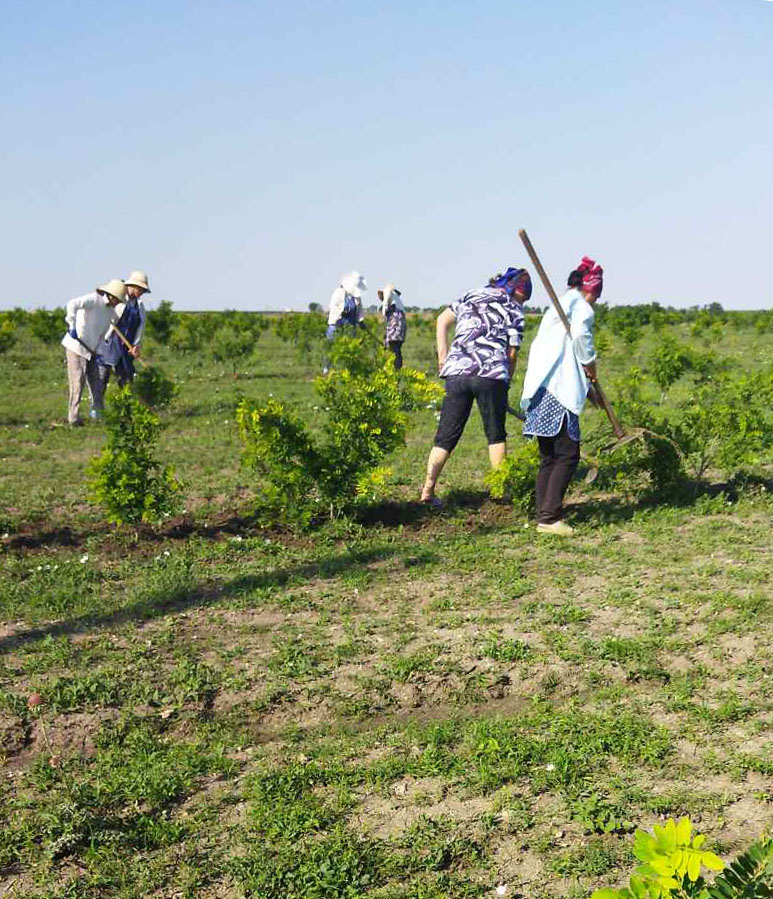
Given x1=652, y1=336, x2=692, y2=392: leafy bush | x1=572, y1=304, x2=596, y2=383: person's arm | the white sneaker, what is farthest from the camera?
x1=652, y1=336, x2=692, y2=392: leafy bush

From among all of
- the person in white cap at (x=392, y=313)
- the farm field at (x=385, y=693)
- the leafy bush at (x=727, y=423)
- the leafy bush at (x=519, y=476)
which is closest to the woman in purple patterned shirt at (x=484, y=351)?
the leafy bush at (x=519, y=476)

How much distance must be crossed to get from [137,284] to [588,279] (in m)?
5.84

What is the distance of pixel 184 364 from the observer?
→ 19.6 meters

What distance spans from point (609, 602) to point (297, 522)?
2.31 metres

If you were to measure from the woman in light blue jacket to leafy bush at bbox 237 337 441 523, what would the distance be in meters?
0.78

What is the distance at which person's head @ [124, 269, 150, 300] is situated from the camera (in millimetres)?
10445

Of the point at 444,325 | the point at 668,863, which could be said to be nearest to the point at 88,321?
the point at 444,325

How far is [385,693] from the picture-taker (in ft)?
13.7

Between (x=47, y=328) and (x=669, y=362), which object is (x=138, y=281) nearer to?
(x=669, y=362)

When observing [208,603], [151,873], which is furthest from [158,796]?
[208,603]

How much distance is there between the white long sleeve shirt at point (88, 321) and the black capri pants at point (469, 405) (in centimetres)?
511

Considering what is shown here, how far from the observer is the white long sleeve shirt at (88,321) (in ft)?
34.1

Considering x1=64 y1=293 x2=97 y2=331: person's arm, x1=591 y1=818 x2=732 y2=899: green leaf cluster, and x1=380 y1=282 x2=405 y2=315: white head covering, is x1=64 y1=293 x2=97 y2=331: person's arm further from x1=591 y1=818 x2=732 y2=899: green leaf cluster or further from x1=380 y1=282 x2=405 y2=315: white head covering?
x1=591 y1=818 x2=732 y2=899: green leaf cluster

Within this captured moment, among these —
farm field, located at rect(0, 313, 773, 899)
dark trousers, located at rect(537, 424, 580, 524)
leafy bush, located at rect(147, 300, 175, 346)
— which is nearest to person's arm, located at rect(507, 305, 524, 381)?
dark trousers, located at rect(537, 424, 580, 524)
